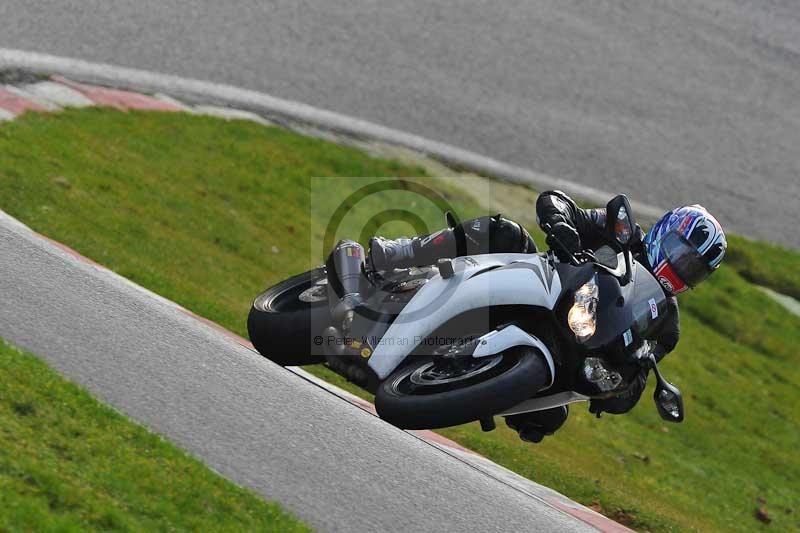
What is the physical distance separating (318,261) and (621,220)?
241 inches

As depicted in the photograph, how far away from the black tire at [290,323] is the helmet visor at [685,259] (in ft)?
6.83

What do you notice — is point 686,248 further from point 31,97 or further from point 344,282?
point 31,97

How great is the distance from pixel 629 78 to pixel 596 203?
4201 mm

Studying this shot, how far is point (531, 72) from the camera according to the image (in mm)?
18969

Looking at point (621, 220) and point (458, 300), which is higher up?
point (621, 220)

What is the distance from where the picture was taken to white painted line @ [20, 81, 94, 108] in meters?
12.5

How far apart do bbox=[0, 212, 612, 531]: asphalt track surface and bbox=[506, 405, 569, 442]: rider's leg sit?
0.38 m

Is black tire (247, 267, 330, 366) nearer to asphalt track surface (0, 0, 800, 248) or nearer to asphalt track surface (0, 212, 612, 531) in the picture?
asphalt track surface (0, 212, 612, 531)

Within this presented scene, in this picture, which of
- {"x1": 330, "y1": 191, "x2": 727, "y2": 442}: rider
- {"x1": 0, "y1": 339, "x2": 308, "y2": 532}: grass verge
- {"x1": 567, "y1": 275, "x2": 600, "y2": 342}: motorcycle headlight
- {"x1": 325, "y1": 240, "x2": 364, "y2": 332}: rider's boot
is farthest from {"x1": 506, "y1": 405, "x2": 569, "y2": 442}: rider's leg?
{"x1": 0, "y1": 339, "x2": 308, "y2": 532}: grass verge

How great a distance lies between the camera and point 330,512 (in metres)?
5.82

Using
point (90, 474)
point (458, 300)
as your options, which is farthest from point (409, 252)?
point (90, 474)

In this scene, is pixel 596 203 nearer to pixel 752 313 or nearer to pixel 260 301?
pixel 752 313

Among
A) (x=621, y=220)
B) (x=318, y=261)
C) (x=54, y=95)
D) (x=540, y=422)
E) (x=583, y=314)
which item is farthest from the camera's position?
(x=54, y=95)

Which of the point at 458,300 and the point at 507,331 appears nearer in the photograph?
the point at 507,331
